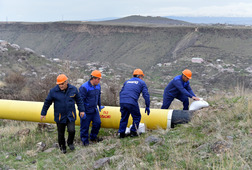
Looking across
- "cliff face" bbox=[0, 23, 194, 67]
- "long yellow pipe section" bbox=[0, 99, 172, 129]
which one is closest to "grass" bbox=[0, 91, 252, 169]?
"long yellow pipe section" bbox=[0, 99, 172, 129]

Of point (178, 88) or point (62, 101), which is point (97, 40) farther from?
point (62, 101)

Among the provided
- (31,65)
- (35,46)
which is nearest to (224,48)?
(31,65)

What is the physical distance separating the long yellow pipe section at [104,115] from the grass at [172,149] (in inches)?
14.5

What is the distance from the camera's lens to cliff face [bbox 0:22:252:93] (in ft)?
94.6

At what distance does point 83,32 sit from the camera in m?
54.5

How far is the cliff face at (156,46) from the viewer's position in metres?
28.8

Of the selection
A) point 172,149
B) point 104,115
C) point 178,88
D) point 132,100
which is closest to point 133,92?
point 132,100

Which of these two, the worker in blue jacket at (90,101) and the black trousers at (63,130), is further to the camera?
the worker in blue jacket at (90,101)

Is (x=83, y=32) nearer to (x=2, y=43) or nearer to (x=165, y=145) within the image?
(x=2, y=43)

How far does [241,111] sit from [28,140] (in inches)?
173

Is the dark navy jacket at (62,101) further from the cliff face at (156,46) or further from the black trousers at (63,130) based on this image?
the cliff face at (156,46)

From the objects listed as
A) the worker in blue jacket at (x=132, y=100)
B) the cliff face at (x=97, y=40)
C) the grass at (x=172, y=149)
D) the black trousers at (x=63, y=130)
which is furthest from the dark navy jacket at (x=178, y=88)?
the cliff face at (x=97, y=40)

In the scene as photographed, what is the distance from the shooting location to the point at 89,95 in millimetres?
5137

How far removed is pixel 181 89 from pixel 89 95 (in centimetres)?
212
